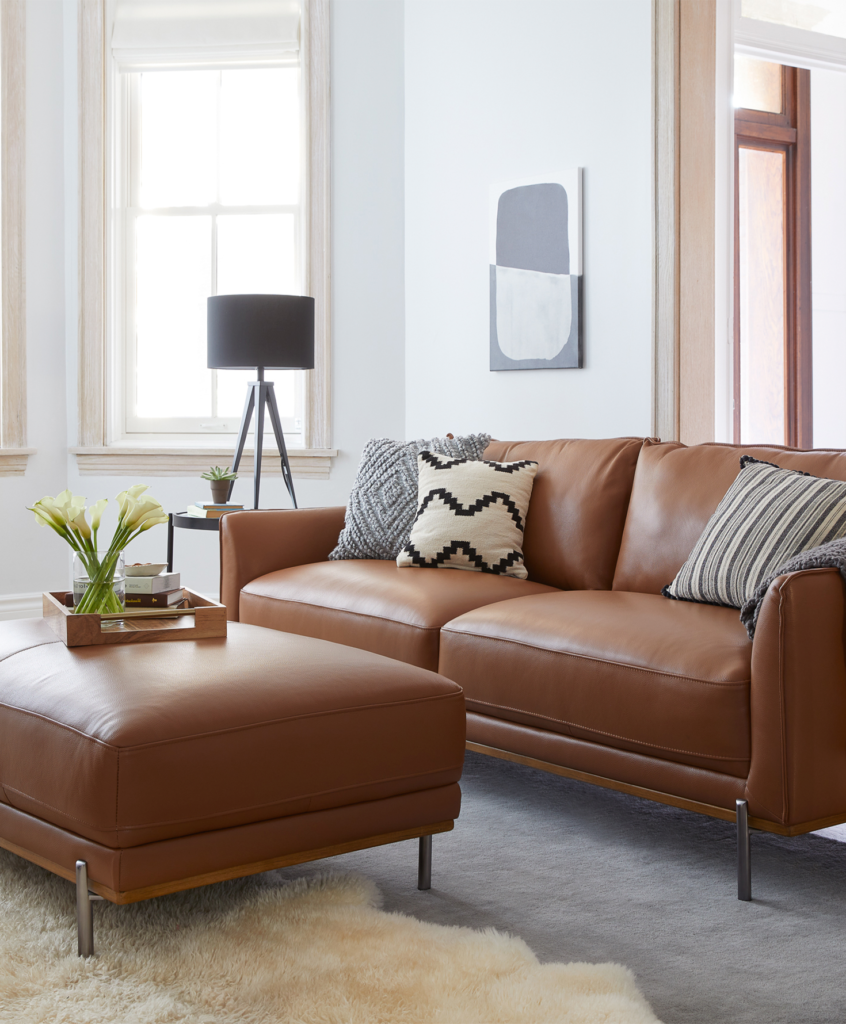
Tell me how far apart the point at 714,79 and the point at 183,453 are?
2844mm

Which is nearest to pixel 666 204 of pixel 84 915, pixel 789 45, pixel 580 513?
pixel 789 45

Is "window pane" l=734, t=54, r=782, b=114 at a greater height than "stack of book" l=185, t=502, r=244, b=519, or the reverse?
"window pane" l=734, t=54, r=782, b=114

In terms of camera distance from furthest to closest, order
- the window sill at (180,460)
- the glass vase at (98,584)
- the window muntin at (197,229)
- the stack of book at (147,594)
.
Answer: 1. the window muntin at (197,229)
2. the window sill at (180,460)
3. the stack of book at (147,594)
4. the glass vase at (98,584)

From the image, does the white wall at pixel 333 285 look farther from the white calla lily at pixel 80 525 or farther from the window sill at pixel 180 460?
the white calla lily at pixel 80 525

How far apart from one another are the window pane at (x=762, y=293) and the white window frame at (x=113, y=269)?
8.72 ft

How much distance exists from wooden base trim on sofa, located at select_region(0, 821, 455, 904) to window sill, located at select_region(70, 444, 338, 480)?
10.8 ft

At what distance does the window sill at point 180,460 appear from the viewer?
16.9ft

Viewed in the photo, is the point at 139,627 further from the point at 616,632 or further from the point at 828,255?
the point at 828,255

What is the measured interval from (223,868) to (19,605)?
3636 mm

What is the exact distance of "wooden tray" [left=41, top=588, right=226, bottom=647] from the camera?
7.16 feet

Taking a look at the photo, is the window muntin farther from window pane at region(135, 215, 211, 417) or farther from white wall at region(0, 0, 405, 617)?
white wall at region(0, 0, 405, 617)

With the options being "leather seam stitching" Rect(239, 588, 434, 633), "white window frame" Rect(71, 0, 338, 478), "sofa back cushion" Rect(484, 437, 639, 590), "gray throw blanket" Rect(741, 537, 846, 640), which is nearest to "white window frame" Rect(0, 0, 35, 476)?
"white window frame" Rect(71, 0, 338, 478)

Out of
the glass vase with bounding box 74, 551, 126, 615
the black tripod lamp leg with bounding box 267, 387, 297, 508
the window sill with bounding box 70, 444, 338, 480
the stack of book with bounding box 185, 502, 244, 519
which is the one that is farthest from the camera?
the window sill with bounding box 70, 444, 338, 480

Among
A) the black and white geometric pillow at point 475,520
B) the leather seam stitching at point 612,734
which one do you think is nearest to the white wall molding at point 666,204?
the black and white geometric pillow at point 475,520
